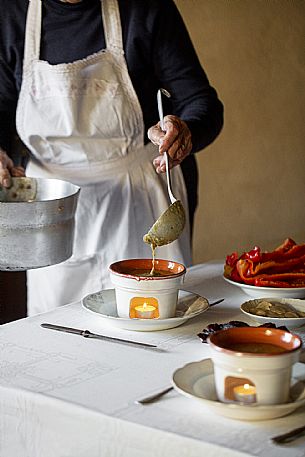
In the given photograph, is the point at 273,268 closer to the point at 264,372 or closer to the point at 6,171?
the point at 264,372

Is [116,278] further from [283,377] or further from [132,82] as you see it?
[132,82]

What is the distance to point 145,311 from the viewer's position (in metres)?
1.32

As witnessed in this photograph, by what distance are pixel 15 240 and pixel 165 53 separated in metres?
0.67

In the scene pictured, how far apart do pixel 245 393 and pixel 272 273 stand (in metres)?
0.52

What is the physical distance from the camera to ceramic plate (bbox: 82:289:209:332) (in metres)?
1.28

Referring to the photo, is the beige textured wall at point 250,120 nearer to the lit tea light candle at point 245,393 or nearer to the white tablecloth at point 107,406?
the white tablecloth at point 107,406

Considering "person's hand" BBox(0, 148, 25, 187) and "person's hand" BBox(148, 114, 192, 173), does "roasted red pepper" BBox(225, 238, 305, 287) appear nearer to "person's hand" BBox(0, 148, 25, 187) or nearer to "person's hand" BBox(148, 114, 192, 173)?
"person's hand" BBox(148, 114, 192, 173)

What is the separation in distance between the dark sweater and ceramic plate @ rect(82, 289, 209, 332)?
2.12 feet

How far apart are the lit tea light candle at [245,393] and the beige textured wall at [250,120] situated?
2.12m

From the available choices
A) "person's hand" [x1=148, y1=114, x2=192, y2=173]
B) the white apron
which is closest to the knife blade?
"person's hand" [x1=148, y1=114, x2=192, y2=173]

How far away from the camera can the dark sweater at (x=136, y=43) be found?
1.98 metres

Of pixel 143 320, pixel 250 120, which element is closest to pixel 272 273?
pixel 143 320

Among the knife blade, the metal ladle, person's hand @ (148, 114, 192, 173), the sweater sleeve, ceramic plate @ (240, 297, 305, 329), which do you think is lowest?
the knife blade

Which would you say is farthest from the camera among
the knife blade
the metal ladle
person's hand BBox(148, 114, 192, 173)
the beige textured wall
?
the beige textured wall
